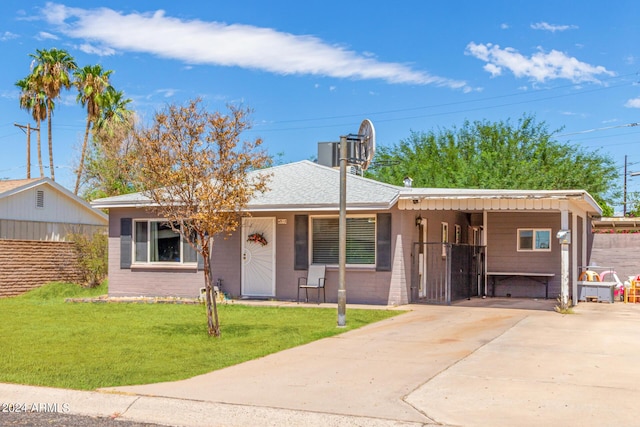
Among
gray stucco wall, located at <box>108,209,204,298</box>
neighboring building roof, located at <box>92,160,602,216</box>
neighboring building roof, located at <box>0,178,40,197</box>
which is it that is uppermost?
neighboring building roof, located at <box>0,178,40,197</box>

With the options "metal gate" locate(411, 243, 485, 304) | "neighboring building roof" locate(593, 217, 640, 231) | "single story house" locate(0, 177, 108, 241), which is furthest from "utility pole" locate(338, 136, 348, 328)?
"neighboring building roof" locate(593, 217, 640, 231)

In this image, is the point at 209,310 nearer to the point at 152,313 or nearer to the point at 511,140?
the point at 152,313

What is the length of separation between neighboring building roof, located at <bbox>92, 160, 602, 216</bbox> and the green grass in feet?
8.33

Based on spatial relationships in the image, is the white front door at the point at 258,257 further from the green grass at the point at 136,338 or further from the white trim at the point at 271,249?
the green grass at the point at 136,338

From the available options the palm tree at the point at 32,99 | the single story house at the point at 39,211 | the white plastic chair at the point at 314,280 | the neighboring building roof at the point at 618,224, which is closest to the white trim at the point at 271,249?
the white plastic chair at the point at 314,280

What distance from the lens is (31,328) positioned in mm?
12305

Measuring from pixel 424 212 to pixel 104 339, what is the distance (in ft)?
31.9

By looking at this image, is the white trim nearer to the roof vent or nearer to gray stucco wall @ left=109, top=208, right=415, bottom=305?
gray stucco wall @ left=109, top=208, right=415, bottom=305

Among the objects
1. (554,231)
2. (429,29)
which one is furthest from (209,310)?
(429,29)

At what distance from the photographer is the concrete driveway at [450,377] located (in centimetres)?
659

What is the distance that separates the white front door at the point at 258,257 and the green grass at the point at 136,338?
1744 millimetres

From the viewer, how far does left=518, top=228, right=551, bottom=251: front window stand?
20.5 metres

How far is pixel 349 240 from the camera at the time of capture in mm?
17141

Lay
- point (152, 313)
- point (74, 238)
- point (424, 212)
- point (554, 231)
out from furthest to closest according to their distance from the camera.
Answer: point (74, 238) < point (554, 231) < point (424, 212) < point (152, 313)
